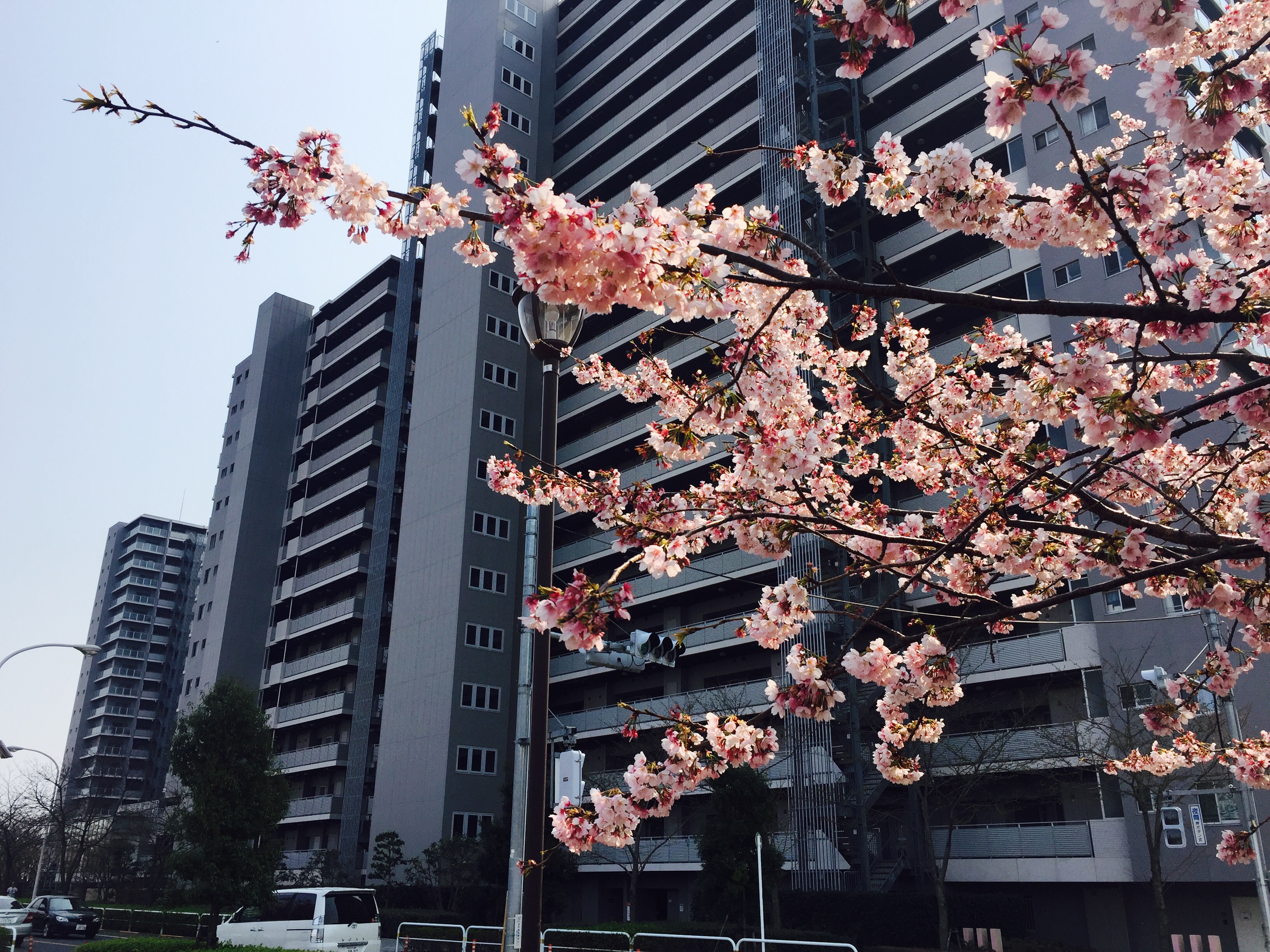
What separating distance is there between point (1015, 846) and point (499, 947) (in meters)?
14.8

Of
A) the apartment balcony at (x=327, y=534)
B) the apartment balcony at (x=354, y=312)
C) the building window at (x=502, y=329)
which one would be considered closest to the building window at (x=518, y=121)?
the building window at (x=502, y=329)

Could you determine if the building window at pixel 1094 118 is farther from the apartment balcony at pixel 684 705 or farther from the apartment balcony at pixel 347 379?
Result: the apartment balcony at pixel 347 379

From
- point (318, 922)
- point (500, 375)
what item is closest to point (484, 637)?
point (500, 375)

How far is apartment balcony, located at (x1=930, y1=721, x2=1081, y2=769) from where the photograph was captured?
24.8m

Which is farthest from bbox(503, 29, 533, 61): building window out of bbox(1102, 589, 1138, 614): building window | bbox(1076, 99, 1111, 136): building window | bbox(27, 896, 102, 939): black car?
bbox(27, 896, 102, 939): black car

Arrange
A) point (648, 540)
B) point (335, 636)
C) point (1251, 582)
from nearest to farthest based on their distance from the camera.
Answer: point (648, 540) < point (1251, 582) < point (335, 636)

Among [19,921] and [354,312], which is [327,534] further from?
[19,921]

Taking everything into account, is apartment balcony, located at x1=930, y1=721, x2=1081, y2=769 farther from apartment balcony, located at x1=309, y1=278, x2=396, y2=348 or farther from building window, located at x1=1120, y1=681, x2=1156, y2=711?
apartment balcony, located at x1=309, y1=278, x2=396, y2=348

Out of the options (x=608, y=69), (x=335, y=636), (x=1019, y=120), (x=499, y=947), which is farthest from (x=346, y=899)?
(x=608, y=69)

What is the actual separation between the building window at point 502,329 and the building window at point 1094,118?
86.3 ft

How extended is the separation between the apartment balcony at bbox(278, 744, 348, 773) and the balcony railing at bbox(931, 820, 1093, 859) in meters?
31.6

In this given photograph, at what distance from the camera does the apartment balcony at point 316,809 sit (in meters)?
46.5

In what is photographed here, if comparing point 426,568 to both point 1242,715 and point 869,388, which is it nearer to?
point 1242,715

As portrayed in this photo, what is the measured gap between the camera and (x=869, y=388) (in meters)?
7.11
